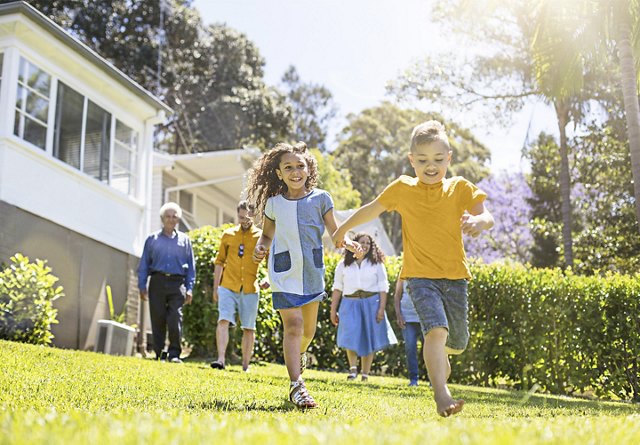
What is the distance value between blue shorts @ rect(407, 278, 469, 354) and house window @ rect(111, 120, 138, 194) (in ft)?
39.5

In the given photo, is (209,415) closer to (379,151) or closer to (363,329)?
(363,329)

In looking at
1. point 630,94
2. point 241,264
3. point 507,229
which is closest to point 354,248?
point 241,264

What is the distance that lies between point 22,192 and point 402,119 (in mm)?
33335

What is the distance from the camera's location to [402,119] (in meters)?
44.0

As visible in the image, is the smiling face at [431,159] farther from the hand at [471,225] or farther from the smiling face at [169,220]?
the smiling face at [169,220]

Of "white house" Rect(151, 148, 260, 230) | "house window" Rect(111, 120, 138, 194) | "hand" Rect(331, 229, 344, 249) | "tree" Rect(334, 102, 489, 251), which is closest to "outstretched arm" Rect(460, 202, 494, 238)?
"hand" Rect(331, 229, 344, 249)

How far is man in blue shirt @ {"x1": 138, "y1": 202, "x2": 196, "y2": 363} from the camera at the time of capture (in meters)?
10.8

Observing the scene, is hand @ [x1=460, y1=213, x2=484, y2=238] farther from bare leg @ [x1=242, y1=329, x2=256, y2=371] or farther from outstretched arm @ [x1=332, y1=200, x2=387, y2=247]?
bare leg @ [x1=242, y1=329, x2=256, y2=371]

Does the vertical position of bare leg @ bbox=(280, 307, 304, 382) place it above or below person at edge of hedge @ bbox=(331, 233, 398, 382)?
below

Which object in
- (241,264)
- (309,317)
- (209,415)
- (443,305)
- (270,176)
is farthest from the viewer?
(241,264)

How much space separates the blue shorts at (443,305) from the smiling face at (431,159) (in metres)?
0.70

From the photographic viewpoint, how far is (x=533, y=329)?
41.5ft

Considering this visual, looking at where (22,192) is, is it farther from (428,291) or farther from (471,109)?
(471,109)

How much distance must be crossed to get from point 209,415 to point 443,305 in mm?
1993
